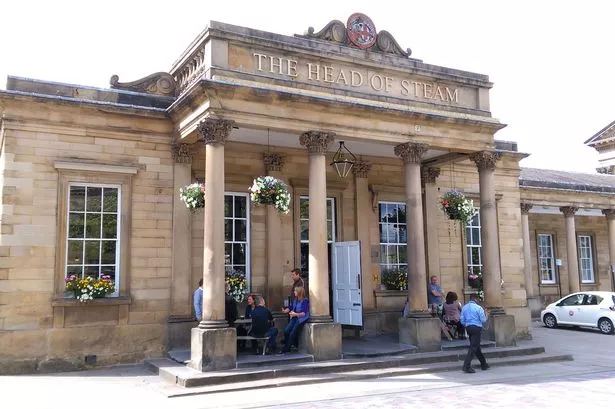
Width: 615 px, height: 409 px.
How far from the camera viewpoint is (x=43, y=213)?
36.8ft

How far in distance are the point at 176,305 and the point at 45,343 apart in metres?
2.60

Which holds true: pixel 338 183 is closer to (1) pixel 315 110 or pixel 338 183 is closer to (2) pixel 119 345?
(1) pixel 315 110

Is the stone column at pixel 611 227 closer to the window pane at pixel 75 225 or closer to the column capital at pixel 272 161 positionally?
the column capital at pixel 272 161

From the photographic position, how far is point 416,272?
40.9 ft

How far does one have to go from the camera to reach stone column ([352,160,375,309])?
47.6 feet

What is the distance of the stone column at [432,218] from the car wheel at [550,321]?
617 cm

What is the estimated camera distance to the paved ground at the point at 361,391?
8266mm

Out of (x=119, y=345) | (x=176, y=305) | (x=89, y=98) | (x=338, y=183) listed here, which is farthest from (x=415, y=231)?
(x=89, y=98)

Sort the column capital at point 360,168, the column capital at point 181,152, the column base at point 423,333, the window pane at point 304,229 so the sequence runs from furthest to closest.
→ the column capital at point 360,168, the window pane at point 304,229, the column capital at point 181,152, the column base at point 423,333

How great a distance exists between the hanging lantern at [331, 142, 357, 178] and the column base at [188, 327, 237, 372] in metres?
5.23

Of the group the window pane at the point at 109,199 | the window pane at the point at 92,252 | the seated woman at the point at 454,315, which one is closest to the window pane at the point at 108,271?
the window pane at the point at 92,252

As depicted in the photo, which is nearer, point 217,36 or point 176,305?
point 217,36

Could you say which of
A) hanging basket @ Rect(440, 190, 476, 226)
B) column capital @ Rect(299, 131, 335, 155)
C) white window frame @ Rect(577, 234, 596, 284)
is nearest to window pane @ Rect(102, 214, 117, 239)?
column capital @ Rect(299, 131, 335, 155)

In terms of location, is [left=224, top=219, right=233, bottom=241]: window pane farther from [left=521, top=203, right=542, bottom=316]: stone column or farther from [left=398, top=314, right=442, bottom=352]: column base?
[left=521, top=203, right=542, bottom=316]: stone column
